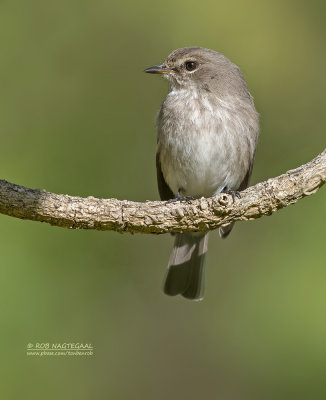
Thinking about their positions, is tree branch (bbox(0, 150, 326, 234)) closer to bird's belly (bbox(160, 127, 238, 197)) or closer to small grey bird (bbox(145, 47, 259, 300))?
small grey bird (bbox(145, 47, 259, 300))

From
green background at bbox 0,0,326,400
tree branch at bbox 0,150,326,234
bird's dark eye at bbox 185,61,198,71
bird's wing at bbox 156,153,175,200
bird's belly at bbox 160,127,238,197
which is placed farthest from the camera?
bird's wing at bbox 156,153,175,200

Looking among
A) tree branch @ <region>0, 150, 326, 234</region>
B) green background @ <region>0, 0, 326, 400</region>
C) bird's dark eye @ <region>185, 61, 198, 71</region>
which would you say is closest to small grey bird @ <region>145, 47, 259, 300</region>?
bird's dark eye @ <region>185, 61, 198, 71</region>

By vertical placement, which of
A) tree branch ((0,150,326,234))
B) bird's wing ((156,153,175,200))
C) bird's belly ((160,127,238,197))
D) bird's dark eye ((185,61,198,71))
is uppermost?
bird's dark eye ((185,61,198,71))

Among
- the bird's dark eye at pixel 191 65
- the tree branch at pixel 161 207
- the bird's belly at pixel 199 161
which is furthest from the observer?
the bird's dark eye at pixel 191 65

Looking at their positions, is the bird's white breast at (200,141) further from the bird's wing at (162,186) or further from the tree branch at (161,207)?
the tree branch at (161,207)

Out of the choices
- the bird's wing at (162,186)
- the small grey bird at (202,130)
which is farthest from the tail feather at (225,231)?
the bird's wing at (162,186)

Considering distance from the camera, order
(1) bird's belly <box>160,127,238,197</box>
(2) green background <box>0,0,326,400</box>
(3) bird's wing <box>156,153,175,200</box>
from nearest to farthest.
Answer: (2) green background <box>0,0,326,400</box>
(1) bird's belly <box>160,127,238,197</box>
(3) bird's wing <box>156,153,175,200</box>
